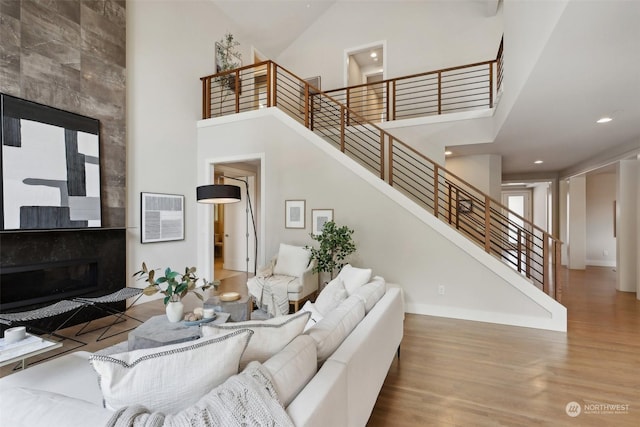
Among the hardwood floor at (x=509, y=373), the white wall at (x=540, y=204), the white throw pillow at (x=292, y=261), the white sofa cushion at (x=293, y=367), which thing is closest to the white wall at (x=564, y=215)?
the white wall at (x=540, y=204)

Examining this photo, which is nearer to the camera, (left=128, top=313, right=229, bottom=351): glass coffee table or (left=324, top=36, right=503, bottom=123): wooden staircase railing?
(left=128, top=313, right=229, bottom=351): glass coffee table

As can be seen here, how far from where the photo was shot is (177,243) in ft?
17.5

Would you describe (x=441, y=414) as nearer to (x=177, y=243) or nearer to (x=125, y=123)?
(x=177, y=243)

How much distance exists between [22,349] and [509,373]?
3.85 meters

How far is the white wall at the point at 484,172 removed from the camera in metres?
5.97

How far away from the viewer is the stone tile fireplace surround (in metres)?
3.27

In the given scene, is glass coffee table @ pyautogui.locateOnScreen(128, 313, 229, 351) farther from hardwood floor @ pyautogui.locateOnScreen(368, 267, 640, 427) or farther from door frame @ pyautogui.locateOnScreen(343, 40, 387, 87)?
door frame @ pyautogui.locateOnScreen(343, 40, 387, 87)

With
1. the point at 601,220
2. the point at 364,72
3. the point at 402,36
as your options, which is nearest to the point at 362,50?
the point at 402,36

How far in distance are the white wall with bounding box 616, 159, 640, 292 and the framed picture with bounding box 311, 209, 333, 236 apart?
16.7 ft

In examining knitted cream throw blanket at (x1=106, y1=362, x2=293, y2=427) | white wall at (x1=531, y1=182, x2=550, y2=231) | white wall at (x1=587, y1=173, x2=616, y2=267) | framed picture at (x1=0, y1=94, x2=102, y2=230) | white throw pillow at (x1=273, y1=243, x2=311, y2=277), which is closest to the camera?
knitted cream throw blanket at (x1=106, y1=362, x2=293, y2=427)

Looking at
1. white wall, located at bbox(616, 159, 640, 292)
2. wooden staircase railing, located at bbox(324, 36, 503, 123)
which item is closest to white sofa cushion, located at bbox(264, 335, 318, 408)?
wooden staircase railing, located at bbox(324, 36, 503, 123)

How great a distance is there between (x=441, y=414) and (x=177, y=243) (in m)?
4.75

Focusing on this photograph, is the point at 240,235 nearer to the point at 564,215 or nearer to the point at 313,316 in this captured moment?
the point at 313,316

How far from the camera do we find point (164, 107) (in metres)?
5.12
